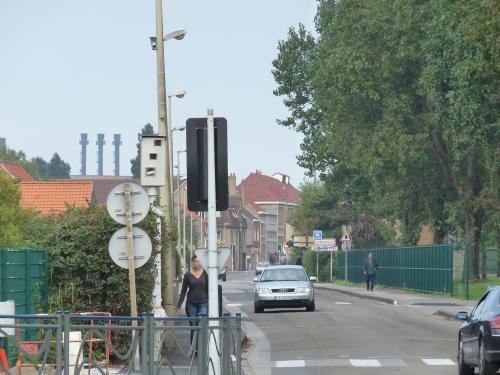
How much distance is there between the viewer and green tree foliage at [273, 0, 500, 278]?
56.2 metres

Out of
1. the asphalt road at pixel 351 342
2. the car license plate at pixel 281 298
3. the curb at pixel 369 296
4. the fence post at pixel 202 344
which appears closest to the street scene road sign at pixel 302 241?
the curb at pixel 369 296

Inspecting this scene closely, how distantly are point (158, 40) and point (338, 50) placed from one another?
36.7m

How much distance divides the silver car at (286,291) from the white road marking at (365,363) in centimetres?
1766

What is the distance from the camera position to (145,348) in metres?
14.5

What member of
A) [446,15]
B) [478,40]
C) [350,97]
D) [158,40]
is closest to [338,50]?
[350,97]

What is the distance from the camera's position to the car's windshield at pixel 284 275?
143 ft

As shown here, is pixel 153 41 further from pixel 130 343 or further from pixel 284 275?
pixel 130 343

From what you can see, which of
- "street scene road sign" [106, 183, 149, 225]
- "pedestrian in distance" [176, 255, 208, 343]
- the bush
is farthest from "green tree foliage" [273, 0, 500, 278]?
"street scene road sign" [106, 183, 149, 225]

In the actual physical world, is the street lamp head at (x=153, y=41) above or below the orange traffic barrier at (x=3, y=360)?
above

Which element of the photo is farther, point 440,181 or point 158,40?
point 440,181

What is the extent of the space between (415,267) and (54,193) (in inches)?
902

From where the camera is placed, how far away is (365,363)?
78.3 feet

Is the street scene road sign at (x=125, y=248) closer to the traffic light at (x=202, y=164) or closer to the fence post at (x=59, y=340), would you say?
the traffic light at (x=202, y=164)

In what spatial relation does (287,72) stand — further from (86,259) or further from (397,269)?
(86,259)
